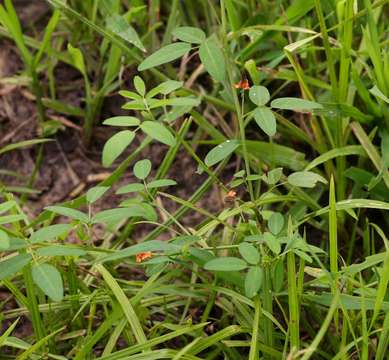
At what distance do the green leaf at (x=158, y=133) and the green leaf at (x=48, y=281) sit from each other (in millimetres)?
256

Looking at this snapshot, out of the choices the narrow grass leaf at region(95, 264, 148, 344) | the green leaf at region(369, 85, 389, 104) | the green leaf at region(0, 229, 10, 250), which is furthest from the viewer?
the green leaf at region(369, 85, 389, 104)

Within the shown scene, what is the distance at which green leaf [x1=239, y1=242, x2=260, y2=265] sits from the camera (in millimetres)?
1210

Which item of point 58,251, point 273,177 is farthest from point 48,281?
point 273,177

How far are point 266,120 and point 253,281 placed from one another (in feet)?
0.85

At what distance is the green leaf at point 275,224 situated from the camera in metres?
1.29

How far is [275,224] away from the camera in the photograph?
4.25ft

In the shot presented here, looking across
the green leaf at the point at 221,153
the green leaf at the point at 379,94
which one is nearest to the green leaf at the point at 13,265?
the green leaf at the point at 221,153

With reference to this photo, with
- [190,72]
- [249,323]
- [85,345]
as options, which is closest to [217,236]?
[249,323]

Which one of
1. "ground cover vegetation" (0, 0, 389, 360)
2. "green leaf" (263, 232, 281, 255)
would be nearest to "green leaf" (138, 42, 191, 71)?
"ground cover vegetation" (0, 0, 389, 360)

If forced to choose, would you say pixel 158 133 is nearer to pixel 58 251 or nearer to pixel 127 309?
pixel 58 251

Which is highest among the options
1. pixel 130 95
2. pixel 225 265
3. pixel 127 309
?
pixel 130 95

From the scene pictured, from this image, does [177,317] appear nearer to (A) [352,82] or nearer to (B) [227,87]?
(B) [227,87]

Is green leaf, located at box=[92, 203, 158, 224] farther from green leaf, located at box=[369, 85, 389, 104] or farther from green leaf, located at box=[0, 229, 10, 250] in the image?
green leaf, located at box=[369, 85, 389, 104]

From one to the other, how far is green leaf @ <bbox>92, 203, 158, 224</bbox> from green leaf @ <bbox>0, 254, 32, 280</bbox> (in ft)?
0.41
